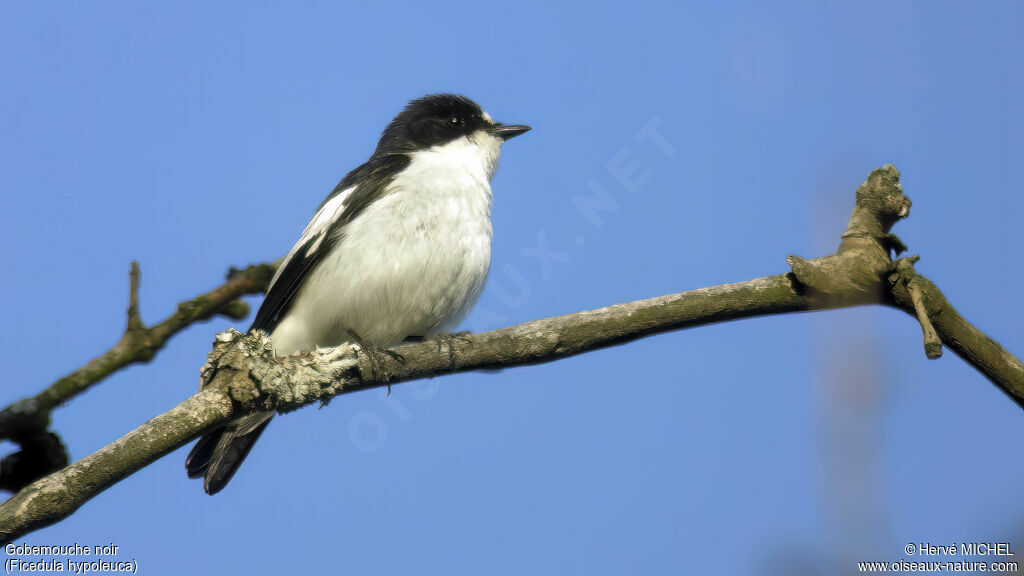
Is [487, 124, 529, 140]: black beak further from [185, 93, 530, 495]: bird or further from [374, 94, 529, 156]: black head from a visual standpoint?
[185, 93, 530, 495]: bird

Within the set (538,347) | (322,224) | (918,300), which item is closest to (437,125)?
(322,224)

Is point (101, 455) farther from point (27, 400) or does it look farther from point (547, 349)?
point (547, 349)

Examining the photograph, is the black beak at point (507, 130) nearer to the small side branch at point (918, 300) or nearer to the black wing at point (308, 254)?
the black wing at point (308, 254)

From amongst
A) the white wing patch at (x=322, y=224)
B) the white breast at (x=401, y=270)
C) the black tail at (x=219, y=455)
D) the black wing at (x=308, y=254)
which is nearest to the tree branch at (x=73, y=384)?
the black tail at (x=219, y=455)

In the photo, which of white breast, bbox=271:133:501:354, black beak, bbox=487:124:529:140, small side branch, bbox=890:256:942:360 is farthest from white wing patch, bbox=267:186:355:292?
small side branch, bbox=890:256:942:360

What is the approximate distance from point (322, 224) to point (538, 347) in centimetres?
228

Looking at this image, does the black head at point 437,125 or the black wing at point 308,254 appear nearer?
the black wing at point 308,254

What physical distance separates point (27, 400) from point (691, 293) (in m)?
2.44

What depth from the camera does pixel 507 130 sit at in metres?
6.46

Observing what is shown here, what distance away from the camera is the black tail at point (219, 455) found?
4.66 metres

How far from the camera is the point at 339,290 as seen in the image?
→ 5074 mm

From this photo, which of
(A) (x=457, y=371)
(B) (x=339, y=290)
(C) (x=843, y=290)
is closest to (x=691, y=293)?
(C) (x=843, y=290)

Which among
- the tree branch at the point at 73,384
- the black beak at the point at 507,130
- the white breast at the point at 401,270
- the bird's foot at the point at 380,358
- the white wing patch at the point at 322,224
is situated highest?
the black beak at the point at 507,130

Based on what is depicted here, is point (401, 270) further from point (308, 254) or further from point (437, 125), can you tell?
point (437, 125)
